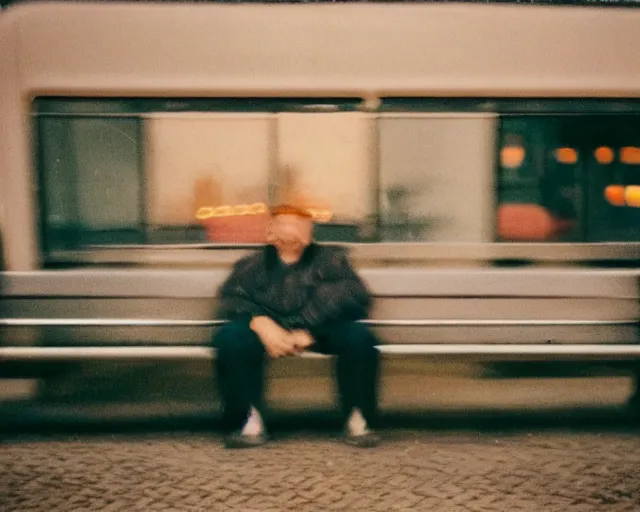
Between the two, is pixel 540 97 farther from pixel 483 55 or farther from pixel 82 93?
pixel 82 93

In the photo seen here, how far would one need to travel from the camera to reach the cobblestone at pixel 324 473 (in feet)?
11.3

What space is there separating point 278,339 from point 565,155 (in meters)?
2.05

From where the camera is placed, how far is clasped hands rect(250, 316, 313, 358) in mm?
4230

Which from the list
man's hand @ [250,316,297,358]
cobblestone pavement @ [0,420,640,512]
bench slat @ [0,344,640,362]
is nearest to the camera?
cobblestone pavement @ [0,420,640,512]

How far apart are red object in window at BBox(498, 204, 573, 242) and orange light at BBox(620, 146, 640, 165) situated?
503 millimetres

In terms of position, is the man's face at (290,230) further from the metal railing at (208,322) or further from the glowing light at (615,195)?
the glowing light at (615,195)

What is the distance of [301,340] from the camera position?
4.26 metres

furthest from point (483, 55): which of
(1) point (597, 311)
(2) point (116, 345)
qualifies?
(2) point (116, 345)

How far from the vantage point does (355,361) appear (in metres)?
4.25

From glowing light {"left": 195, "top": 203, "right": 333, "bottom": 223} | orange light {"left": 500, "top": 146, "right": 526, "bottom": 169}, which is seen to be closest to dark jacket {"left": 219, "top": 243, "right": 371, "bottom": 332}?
glowing light {"left": 195, "top": 203, "right": 333, "bottom": 223}

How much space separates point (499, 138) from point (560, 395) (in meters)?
1.65

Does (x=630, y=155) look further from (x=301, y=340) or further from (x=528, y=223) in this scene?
(x=301, y=340)

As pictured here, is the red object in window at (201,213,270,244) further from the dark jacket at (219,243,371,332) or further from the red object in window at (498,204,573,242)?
the red object in window at (498,204,573,242)

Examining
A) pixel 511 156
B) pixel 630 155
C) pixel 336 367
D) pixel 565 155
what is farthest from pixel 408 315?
pixel 630 155
